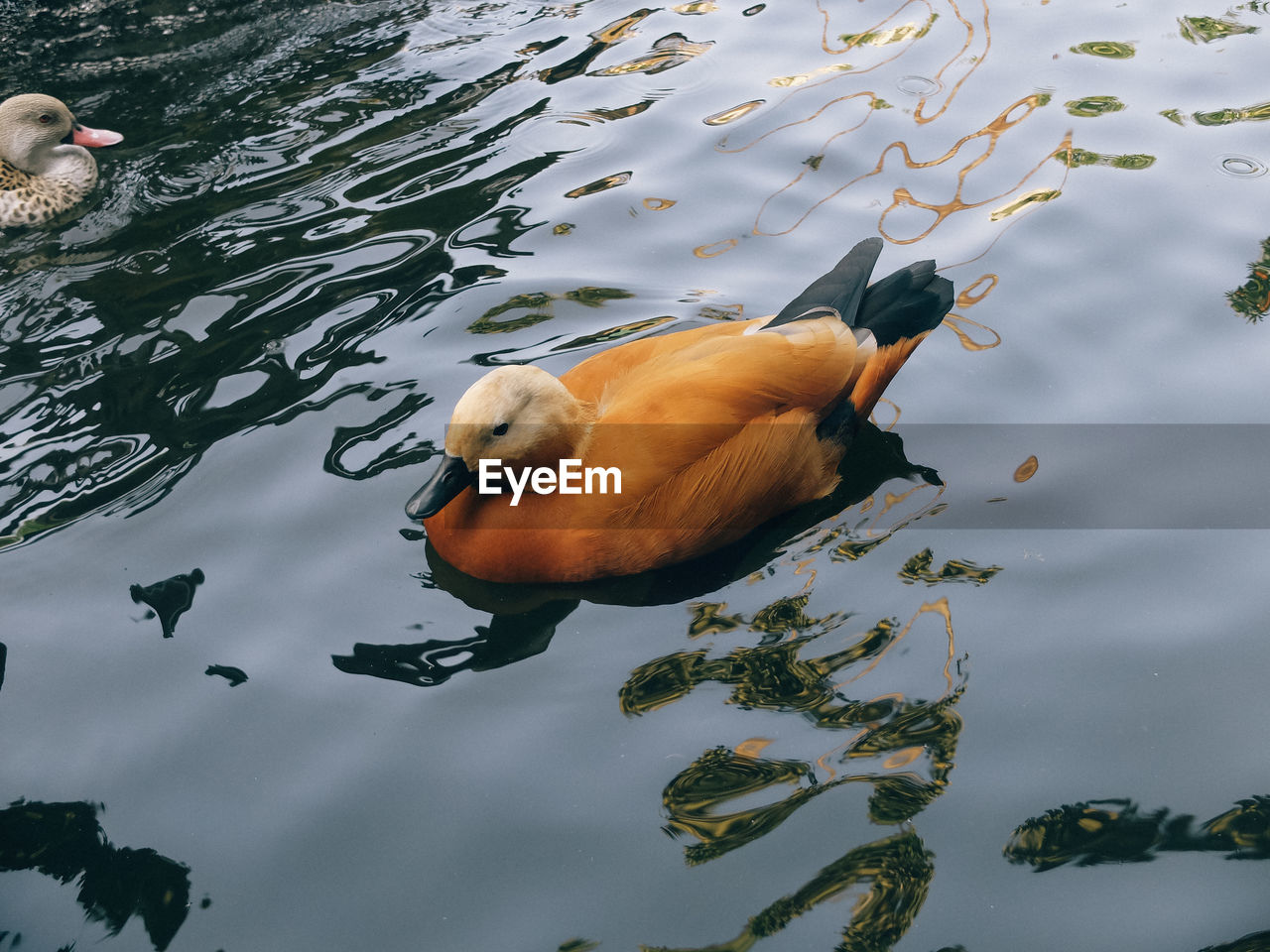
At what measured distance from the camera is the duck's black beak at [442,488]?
3723mm

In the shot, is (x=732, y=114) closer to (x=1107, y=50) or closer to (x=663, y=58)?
(x=663, y=58)

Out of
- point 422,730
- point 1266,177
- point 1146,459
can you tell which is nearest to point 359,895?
point 422,730

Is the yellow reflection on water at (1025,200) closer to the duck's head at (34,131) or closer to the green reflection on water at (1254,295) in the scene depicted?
the green reflection on water at (1254,295)

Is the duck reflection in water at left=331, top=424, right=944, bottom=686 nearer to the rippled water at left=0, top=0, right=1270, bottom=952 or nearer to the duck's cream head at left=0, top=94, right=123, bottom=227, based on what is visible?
the rippled water at left=0, top=0, right=1270, bottom=952

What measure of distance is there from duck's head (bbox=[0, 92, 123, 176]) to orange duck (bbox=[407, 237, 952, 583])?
141 inches

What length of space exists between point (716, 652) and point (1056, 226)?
3094 mm

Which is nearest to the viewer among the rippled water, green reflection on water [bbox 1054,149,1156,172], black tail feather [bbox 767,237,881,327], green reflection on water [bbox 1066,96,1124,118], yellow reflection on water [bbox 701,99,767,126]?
the rippled water

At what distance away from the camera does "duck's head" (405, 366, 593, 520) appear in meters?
3.73

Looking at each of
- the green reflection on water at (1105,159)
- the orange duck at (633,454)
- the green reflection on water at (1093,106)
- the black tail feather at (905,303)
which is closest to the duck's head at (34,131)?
the orange duck at (633,454)

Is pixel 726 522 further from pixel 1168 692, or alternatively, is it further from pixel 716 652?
pixel 1168 692

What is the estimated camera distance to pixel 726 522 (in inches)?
A: 153

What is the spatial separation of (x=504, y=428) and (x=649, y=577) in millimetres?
694

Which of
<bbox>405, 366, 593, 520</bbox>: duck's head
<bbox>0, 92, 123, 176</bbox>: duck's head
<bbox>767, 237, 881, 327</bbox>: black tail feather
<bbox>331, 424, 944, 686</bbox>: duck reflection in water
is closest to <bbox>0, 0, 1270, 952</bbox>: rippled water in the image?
<bbox>331, 424, 944, 686</bbox>: duck reflection in water

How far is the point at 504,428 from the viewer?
3775 mm
